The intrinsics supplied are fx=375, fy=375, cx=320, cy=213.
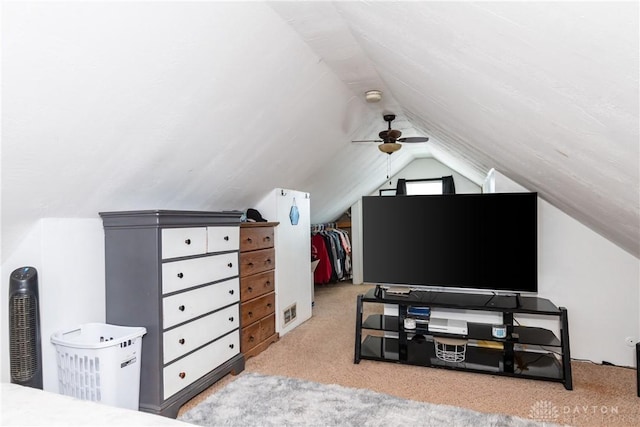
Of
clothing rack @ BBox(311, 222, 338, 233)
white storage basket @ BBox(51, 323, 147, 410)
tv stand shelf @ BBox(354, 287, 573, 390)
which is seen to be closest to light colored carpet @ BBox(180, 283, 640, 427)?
tv stand shelf @ BBox(354, 287, 573, 390)

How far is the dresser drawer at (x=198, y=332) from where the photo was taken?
2.31 m

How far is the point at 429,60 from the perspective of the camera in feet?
5.48

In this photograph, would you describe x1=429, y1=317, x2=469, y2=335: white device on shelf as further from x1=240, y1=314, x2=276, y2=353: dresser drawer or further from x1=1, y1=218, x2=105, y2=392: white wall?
x1=1, y1=218, x2=105, y2=392: white wall

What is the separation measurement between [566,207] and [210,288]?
272 centimetres

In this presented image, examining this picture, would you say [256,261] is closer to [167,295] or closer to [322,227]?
[167,295]

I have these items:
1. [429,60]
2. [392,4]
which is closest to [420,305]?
[429,60]

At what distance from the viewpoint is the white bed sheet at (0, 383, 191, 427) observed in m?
1.16

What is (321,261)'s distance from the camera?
19.7ft

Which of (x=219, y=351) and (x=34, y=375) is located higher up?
(x=34, y=375)

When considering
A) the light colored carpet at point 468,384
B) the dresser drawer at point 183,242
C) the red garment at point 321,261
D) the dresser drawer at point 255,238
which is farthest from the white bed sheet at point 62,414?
the red garment at point 321,261

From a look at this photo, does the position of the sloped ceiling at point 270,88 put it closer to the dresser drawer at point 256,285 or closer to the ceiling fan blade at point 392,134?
the ceiling fan blade at point 392,134

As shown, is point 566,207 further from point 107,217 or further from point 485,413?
point 107,217

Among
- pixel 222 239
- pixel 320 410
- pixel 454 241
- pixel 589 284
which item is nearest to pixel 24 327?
pixel 222 239

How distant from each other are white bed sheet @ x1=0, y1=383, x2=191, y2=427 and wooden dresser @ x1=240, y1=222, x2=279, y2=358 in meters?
1.79
